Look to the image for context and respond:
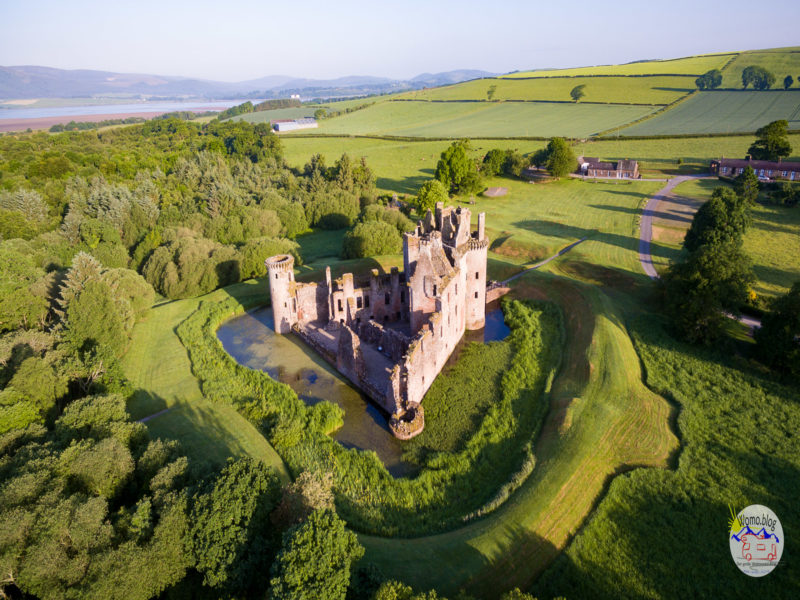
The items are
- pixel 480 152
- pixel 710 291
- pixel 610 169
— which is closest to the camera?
pixel 710 291

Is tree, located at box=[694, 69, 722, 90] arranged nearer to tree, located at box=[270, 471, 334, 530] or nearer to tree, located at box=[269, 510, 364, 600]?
tree, located at box=[270, 471, 334, 530]

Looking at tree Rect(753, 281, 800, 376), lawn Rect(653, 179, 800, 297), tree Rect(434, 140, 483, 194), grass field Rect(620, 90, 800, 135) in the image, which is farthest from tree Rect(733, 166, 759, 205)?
grass field Rect(620, 90, 800, 135)

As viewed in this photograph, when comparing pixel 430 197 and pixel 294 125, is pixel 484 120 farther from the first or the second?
pixel 430 197

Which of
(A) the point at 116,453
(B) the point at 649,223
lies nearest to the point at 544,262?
(B) the point at 649,223

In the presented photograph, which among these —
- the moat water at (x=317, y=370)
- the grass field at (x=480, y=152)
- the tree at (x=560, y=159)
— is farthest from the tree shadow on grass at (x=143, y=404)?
the tree at (x=560, y=159)

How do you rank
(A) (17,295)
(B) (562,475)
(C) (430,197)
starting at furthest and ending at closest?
(C) (430,197) → (A) (17,295) → (B) (562,475)

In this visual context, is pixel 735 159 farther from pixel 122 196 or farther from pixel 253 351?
pixel 122 196

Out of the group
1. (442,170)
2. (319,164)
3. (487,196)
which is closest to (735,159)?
(487,196)

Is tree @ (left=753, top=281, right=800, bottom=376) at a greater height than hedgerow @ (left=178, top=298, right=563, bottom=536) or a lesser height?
greater
